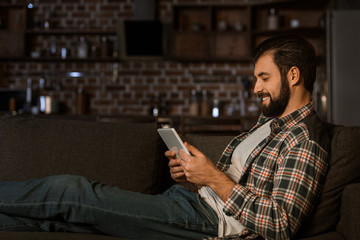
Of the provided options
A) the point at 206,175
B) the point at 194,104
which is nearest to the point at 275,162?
the point at 206,175

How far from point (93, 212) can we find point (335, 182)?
79cm

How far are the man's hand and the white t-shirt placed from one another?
10 centimetres

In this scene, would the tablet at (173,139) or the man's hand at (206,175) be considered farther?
the tablet at (173,139)

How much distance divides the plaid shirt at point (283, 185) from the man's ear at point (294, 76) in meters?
0.15

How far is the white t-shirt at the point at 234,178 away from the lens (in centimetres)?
124

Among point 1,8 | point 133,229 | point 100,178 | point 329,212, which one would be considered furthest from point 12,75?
point 329,212

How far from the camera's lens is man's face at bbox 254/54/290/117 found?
1.37m

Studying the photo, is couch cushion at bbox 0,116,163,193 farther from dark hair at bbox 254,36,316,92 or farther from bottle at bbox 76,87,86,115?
bottle at bbox 76,87,86,115

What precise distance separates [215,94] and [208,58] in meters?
0.49

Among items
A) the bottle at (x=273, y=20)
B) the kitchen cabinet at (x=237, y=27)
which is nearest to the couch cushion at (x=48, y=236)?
the kitchen cabinet at (x=237, y=27)

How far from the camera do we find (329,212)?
4.04 feet

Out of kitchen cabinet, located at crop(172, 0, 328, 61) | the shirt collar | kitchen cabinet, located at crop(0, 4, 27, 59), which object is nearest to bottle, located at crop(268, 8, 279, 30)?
kitchen cabinet, located at crop(172, 0, 328, 61)

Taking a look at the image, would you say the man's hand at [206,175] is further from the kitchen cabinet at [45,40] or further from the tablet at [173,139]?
the kitchen cabinet at [45,40]

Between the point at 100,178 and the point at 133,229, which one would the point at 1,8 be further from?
the point at 133,229
